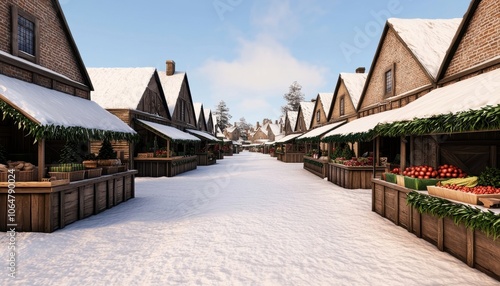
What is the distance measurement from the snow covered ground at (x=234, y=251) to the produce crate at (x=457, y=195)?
1.15 meters

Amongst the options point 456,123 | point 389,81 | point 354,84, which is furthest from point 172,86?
point 456,123

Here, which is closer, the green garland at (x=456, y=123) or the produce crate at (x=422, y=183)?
the green garland at (x=456, y=123)

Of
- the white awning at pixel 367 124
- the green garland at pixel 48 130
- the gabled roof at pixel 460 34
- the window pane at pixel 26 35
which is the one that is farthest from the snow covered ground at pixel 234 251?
the window pane at pixel 26 35

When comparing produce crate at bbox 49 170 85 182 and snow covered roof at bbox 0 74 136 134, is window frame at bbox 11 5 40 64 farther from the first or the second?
produce crate at bbox 49 170 85 182

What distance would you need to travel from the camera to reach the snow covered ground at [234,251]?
401cm

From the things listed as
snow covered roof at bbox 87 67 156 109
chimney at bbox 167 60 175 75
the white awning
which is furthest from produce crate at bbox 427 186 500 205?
chimney at bbox 167 60 175 75

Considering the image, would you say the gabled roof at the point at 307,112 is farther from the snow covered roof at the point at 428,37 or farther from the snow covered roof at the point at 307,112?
the snow covered roof at the point at 428,37

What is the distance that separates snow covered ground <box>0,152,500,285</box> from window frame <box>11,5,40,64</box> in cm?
635

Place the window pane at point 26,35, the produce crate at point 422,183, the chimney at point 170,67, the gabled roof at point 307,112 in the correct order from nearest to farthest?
the produce crate at point 422,183 < the window pane at point 26,35 < the chimney at point 170,67 < the gabled roof at point 307,112

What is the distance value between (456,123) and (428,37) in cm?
1032

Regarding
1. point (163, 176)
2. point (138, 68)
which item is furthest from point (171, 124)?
point (163, 176)

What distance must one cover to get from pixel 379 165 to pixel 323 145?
14.6 meters

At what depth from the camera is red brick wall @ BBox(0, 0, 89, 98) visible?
8.10 meters

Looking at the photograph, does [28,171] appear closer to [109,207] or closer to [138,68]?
[109,207]
